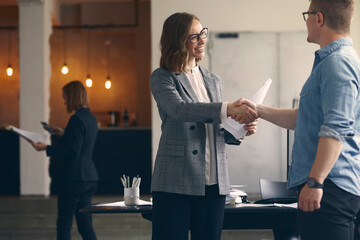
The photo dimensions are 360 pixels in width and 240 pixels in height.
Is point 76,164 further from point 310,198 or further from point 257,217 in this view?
point 310,198

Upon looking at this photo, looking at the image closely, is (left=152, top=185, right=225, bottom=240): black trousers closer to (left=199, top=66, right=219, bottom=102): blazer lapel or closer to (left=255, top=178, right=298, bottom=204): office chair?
(left=199, top=66, right=219, bottom=102): blazer lapel

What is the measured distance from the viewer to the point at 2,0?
31.9ft

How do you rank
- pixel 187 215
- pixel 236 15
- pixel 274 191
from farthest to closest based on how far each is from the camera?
pixel 236 15, pixel 274 191, pixel 187 215

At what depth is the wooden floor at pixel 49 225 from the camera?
614cm

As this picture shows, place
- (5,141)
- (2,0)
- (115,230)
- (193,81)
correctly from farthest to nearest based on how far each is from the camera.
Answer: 1. (2,0)
2. (5,141)
3. (115,230)
4. (193,81)

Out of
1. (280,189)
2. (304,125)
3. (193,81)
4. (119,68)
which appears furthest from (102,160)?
(304,125)

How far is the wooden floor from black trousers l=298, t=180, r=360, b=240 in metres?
4.13

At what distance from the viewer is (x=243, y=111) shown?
2.36m

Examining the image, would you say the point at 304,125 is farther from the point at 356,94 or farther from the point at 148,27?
the point at 148,27

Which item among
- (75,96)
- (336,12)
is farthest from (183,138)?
(75,96)

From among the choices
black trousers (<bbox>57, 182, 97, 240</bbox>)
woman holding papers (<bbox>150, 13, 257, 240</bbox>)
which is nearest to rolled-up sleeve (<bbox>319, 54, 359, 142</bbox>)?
woman holding papers (<bbox>150, 13, 257, 240</bbox>)

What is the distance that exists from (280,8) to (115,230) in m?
3.86

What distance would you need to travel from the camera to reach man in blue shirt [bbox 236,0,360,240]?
176cm

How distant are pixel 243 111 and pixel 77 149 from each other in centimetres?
209
